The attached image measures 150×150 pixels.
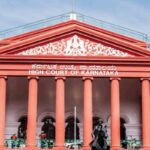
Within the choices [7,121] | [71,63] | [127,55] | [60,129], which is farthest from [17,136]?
[127,55]

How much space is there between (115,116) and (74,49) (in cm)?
533

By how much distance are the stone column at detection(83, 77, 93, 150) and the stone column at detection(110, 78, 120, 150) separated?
58.9 inches

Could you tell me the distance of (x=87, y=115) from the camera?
32219 millimetres

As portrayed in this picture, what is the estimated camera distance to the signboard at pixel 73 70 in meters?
32.8

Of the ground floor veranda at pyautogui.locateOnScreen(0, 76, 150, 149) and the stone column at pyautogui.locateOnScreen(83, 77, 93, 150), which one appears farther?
the ground floor veranda at pyautogui.locateOnScreen(0, 76, 150, 149)

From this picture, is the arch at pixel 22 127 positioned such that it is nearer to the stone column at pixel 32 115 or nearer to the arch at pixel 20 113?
the arch at pixel 20 113

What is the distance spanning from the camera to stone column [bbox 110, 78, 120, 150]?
31906 mm

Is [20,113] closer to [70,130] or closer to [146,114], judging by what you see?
[70,130]

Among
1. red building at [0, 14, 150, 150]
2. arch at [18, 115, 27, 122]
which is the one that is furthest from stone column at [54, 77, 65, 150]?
arch at [18, 115, 27, 122]

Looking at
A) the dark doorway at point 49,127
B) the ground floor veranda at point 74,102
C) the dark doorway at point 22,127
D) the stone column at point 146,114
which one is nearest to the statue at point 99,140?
the stone column at point 146,114

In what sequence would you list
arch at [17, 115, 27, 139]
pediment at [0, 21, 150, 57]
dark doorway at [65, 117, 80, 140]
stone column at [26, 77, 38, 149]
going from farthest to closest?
dark doorway at [65, 117, 80, 140] < arch at [17, 115, 27, 139] < pediment at [0, 21, 150, 57] < stone column at [26, 77, 38, 149]

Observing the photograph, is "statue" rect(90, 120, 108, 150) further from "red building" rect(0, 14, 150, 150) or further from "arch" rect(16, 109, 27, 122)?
"arch" rect(16, 109, 27, 122)

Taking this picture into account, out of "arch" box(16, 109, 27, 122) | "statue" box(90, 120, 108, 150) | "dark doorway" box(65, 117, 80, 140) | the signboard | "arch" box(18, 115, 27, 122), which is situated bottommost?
"statue" box(90, 120, 108, 150)

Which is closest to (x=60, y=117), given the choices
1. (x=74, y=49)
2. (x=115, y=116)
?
(x=115, y=116)
